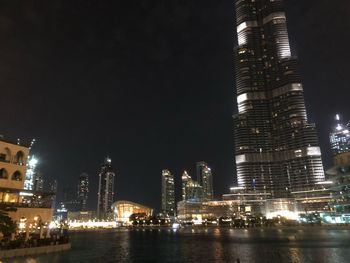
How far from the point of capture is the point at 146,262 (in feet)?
149

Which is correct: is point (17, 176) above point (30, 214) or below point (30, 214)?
above

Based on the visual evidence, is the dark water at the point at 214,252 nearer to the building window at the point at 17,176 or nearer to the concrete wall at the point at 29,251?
the concrete wall at the point at 29,251

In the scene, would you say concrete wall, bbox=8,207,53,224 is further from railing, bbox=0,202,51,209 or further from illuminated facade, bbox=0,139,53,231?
railing, bbox=0,202,51,209

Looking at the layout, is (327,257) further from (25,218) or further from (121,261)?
(25,218)

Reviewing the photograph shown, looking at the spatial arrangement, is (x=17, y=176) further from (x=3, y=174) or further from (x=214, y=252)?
(x=214, y=252)

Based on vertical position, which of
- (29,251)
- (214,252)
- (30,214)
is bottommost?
(214,252)

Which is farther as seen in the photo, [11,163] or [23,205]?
[23,205]

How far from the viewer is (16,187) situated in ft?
257

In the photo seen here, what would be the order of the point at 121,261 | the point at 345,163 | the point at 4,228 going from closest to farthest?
the point at 4,228 → the point at 121,261 → the point at 345,163

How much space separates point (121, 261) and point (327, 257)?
28705mm

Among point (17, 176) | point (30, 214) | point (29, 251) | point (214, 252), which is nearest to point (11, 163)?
point (17, 176)

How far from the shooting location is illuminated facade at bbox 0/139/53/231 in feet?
248

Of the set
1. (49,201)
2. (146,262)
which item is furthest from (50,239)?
(49,201)

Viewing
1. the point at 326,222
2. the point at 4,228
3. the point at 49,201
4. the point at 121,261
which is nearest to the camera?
the point at 4,228
